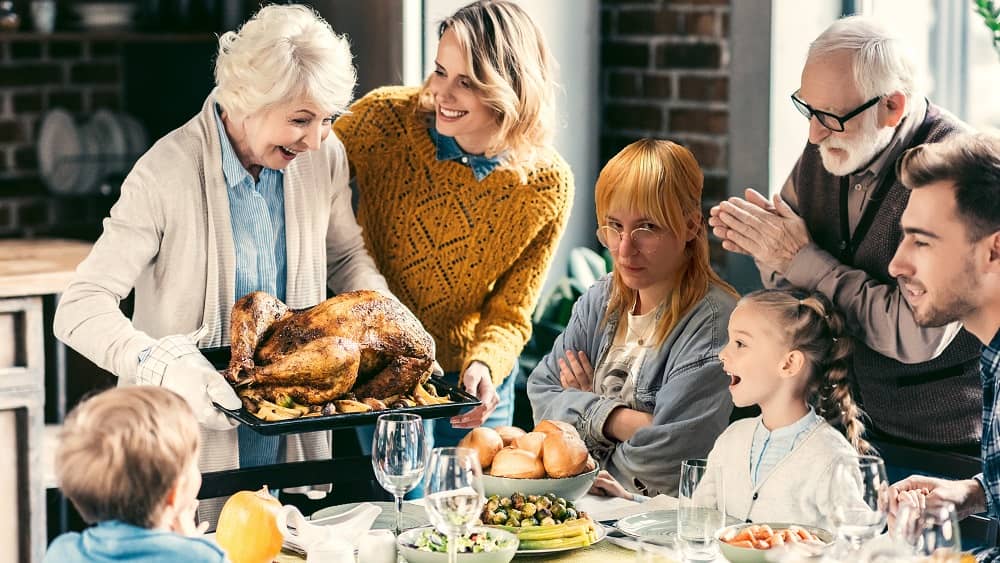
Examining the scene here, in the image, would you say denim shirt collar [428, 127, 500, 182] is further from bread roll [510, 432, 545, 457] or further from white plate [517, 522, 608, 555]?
white plate [517, 522, 608, 555]

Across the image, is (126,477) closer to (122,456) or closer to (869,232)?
(122,456)

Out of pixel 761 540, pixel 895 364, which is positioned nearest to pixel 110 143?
pixel 895 364

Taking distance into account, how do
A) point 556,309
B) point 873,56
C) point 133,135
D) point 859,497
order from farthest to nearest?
point 133,135 → point 556,309 → point 873,56 → point 859,497

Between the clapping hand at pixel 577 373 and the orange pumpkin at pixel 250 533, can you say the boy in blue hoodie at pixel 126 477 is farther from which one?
the clapping hand at pixel 577 373

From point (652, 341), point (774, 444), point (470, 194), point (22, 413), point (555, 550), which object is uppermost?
point (470, 194)

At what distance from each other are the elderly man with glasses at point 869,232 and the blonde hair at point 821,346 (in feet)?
0.31

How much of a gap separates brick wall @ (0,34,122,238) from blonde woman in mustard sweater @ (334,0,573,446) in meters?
1.92

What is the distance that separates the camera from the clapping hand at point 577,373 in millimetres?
2553

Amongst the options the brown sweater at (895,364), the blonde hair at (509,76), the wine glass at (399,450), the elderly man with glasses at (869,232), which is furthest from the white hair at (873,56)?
the wine glass at (399,450)

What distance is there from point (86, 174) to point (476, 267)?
6.90ft

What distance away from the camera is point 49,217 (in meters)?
4.54

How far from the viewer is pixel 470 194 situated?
285 cm

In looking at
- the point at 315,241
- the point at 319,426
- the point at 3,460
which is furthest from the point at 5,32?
the point at 319,426

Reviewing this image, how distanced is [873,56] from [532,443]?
2.96 ft
